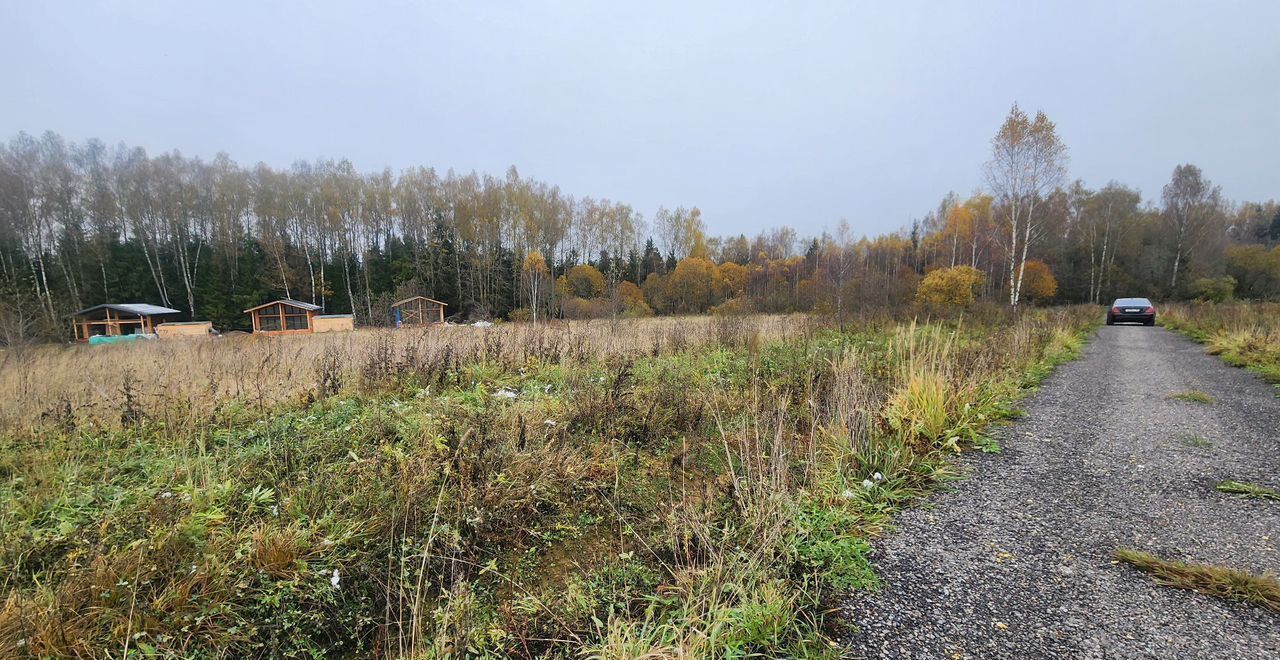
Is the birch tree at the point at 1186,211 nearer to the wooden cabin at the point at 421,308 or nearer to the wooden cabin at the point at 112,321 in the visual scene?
the wooden cabin at the point at 421,308

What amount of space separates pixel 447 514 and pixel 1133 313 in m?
24.3

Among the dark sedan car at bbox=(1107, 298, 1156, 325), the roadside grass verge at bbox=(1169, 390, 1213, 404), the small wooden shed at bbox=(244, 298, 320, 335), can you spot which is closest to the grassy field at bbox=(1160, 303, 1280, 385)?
the dark sedan car at bbox=(1107, 298, 1156, 325)

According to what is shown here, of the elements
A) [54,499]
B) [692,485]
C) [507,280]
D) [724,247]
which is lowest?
[692,485]

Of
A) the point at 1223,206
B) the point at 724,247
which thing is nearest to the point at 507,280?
the point at 724,247

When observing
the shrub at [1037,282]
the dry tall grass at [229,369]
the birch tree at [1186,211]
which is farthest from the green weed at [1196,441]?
the birch tree at [1186,211]

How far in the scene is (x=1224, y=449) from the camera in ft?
11.4

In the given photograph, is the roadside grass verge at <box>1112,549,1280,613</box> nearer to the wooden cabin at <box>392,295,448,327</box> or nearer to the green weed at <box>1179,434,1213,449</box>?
the green weed at <box>1179,434,1213,449</box>

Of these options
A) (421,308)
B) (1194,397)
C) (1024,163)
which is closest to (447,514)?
(1194,397)

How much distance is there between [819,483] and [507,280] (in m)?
39.2

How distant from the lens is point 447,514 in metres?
2.56

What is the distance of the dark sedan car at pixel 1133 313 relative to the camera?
Answer: 16.1 meters

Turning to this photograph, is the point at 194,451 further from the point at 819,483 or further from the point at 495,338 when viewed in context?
the point at 495,338

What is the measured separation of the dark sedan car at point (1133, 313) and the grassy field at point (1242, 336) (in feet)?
5.36

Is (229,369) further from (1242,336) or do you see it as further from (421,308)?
(421,308)
